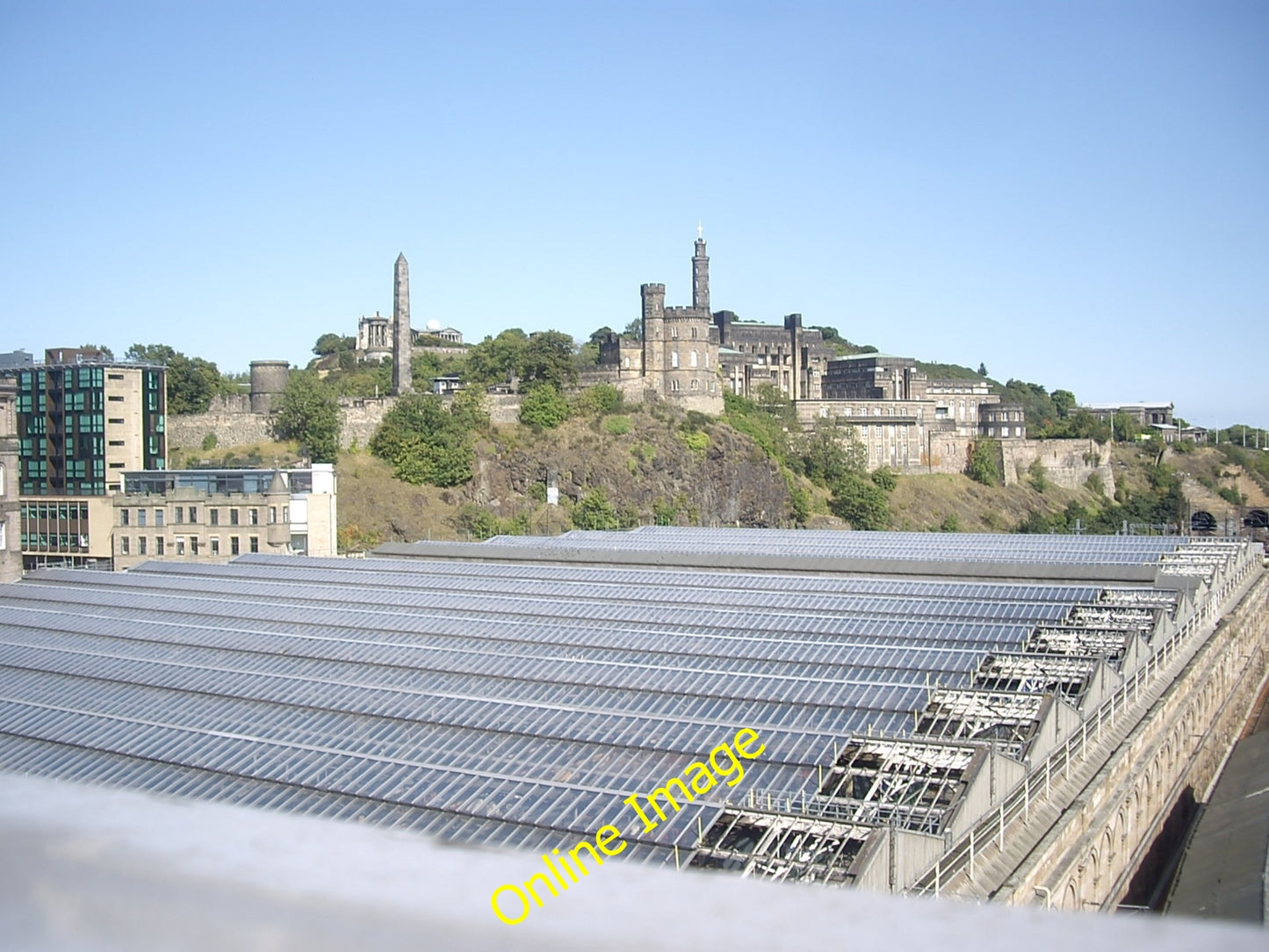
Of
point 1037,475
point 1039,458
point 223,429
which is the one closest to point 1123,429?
point 1039,458

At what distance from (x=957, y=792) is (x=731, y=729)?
4.36m

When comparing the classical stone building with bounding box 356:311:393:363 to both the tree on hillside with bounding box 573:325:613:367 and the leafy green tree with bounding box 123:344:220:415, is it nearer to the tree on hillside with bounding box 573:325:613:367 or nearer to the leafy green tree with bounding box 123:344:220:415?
the tree on hillside with bounding box 573:325:613:367

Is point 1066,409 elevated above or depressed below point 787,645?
above

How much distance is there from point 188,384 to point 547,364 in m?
21.5

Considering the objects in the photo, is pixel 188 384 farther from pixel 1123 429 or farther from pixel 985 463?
pixel 1123 429

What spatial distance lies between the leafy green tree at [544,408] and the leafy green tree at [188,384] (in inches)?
716

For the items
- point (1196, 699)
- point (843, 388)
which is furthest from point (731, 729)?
point (843, 388)

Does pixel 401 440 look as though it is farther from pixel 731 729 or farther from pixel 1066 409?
pixel 1066 409

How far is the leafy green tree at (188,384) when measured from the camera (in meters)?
68.8

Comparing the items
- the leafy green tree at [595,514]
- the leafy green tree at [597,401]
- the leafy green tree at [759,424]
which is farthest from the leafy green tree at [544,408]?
the leafy green tree at [759,424]

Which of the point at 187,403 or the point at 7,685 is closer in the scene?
the point at 7,685

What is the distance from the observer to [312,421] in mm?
62844

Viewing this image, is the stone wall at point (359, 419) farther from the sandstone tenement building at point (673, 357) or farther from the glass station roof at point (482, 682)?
the glass station roof at point (482, 682)

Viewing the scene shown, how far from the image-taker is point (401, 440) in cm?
6419
